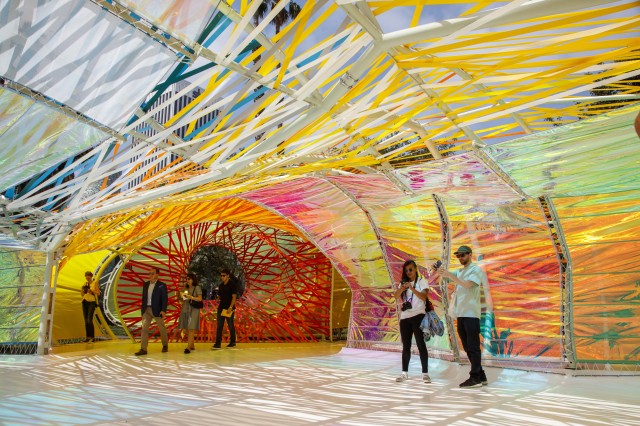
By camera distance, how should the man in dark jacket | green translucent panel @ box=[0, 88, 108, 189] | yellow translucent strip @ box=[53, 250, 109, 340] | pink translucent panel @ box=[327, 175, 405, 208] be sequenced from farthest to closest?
yellow translucent strip @ box=[53, 250, 109, 340] < the man in dark jacket < pink translucent panel @ box=[327, 175, 405, 208] < green translucent panel @ box=[0, 88, 108, 189]

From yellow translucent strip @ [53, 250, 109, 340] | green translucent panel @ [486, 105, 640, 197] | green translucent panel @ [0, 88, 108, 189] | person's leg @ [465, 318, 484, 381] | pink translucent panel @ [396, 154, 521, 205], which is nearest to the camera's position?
green translucent panel @ [0, 88, 108, 189]

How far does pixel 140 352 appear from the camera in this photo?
36.2 ft

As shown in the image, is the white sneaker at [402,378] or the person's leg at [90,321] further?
the person's leg at [90,321]

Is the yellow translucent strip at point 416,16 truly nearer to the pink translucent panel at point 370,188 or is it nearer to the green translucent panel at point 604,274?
the pink translucent panel at point 370,188

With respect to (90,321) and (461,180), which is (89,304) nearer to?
(90,321)

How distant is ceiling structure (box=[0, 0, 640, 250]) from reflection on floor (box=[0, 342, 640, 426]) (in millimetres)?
2621

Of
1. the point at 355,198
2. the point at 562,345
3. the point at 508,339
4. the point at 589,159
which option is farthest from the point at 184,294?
the point at 589,159

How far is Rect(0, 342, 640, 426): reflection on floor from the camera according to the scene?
505 centimetres

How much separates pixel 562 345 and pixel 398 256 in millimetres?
3629

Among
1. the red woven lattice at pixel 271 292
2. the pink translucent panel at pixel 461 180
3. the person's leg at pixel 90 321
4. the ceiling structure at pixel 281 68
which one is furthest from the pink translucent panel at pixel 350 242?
the person's leg at pixel 90 321

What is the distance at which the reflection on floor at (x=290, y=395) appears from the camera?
5.05 m

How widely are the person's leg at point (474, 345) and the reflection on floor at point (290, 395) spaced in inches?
8.8

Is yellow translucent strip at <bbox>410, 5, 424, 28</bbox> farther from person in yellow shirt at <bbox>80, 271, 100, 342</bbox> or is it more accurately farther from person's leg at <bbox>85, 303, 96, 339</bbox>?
person's leg at <bbox>85, 303, 96, 339</bbox>

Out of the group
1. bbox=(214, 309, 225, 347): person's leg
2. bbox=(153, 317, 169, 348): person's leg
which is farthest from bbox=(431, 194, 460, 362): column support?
bbox=(153, 317, 169, 348): person's leg
